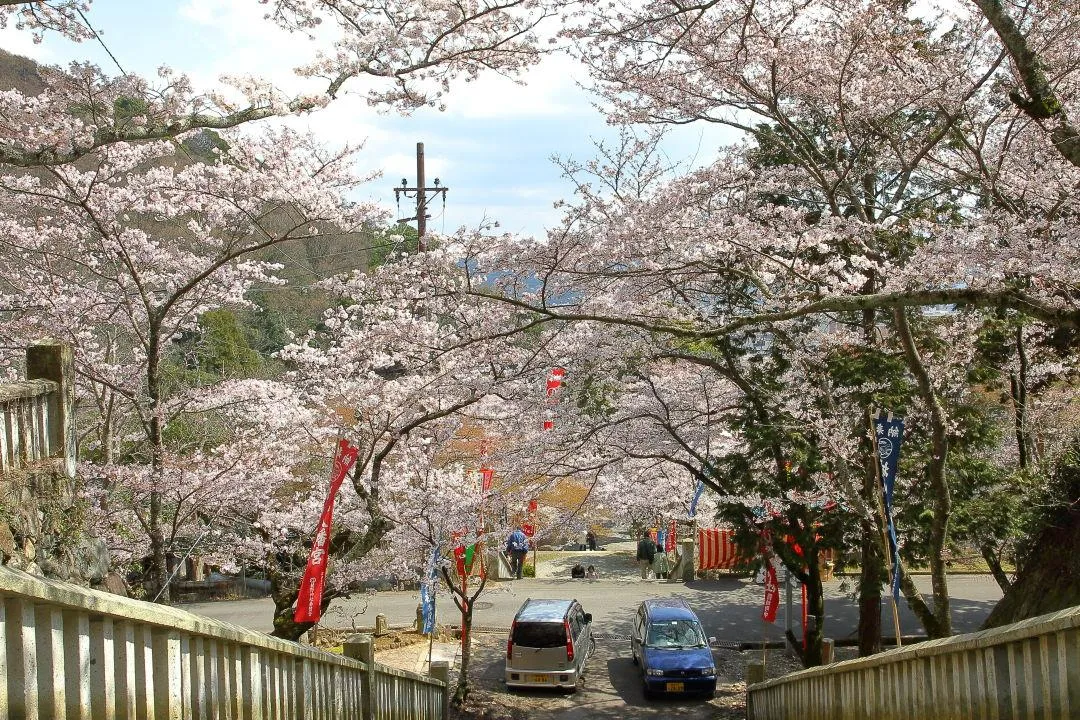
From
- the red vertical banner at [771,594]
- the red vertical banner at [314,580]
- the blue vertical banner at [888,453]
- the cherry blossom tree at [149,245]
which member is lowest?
the red vertical banner at [771,594]

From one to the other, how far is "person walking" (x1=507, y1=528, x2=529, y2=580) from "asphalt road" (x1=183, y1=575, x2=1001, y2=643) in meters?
0.38

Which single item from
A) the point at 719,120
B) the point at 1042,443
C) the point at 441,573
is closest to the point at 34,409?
the point at 719,120

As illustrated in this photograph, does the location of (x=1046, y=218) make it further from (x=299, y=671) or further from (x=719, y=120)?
(x=299, y=671)

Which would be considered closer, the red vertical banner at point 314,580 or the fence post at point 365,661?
the fence post at point 365,661

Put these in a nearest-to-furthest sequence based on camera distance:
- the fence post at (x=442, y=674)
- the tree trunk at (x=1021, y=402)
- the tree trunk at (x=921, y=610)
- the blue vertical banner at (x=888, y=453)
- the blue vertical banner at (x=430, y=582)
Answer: the tree trunk at (x=921, y=610)
the blue vertical banner at (x=888, y=453)
the fence post at (x=442, y=674)
the blue vertical banner at (x=430, y=582)
the tree trunk at (x=1021, y=402)

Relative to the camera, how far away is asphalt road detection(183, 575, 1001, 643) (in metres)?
19.0

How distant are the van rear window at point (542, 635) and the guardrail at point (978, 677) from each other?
8.62m

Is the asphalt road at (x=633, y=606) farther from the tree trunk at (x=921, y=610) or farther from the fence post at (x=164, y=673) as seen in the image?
the fence post at (x=164, y=673)

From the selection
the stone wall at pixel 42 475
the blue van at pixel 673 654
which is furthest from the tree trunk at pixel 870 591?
the stone wall at pixel 42 475

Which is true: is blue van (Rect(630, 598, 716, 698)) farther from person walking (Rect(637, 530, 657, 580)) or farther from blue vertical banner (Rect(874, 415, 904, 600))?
person walking (Rect(637, 530, 657, 580))

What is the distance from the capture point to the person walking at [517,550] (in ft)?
71.9

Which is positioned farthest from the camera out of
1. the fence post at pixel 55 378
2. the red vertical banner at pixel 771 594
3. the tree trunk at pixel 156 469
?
the red vertical banner at pixel 771 594

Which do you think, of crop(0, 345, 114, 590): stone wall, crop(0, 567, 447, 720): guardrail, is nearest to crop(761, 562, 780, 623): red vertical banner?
crop(0, 345, 114, 590): stone wall

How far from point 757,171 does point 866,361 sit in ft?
10.5
